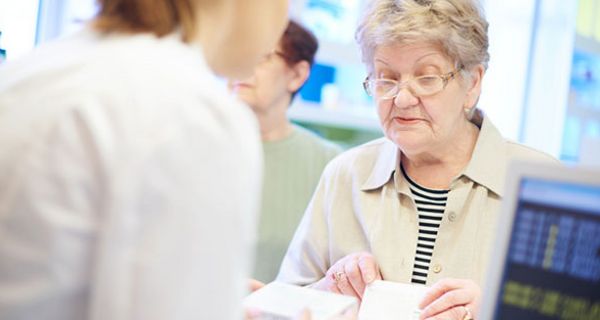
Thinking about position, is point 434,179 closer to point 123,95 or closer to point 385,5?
point 385,5

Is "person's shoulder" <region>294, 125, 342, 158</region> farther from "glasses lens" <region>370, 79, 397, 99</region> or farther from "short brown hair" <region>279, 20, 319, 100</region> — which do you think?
"glasses lens" <region>370, 79, 397, 99</region>

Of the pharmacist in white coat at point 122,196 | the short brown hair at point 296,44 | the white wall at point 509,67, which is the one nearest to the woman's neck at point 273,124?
the short brown hair at point 296,44

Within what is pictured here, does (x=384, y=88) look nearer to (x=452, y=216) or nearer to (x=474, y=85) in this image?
(x=474, y=85)

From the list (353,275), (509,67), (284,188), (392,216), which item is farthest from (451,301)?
(509,67)

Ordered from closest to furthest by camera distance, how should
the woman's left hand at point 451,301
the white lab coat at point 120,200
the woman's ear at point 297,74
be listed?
the white lab coat at point 120,200
the woman's left hand at point 451,301
the woman's ear at point 297,74

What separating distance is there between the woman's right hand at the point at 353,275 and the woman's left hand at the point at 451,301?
0.21 meters

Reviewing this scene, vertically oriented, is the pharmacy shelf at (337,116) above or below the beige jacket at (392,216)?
above

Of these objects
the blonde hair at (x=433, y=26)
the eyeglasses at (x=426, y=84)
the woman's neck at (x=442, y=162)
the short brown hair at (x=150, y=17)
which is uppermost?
the blonde hair at (x=433, y=26)

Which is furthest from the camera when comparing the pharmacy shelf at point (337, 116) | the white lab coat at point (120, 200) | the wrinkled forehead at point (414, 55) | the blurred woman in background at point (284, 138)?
the pharmacy shelf at point (337, 116)

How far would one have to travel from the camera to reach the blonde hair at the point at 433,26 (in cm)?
171

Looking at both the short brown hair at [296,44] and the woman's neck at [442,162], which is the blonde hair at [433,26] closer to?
the woman's neck at [442,162]

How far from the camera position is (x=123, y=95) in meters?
0.71

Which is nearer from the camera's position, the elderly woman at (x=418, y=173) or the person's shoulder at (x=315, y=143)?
the elderly woman at (x=418, y=173)

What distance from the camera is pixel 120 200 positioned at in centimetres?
68
